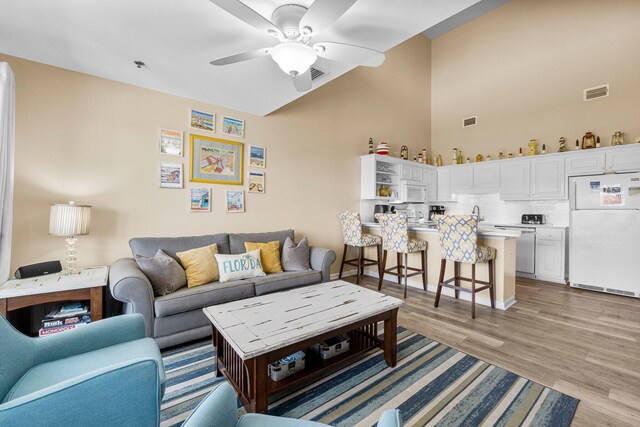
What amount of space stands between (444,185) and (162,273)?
567 centimetres

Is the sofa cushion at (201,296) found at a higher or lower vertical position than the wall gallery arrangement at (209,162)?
lower

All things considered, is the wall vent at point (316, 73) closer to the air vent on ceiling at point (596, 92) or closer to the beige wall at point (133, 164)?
the beige wall at point (133, 164)

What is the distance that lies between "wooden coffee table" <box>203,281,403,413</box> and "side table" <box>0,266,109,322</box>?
969mm

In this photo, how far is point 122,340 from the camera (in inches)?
59.9

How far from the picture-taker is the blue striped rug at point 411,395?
156 centimetres

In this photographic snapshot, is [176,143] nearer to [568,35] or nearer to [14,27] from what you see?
[14,27]

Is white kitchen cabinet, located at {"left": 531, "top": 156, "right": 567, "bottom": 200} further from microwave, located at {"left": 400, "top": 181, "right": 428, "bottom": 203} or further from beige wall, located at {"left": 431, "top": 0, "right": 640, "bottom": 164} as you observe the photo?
microwave, located at {"left": 400, "top": 181, "right": 428, "bottom": 203}

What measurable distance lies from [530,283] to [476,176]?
7.38 ft

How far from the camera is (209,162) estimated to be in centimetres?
328

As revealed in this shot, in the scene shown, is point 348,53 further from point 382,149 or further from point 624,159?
point 624,159

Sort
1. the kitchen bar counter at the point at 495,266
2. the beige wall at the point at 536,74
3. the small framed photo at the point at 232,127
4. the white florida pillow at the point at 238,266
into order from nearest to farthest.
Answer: the white florida pillow at the point at 238,266
the kitchen bar counter at the point at 495,266
the small framed photo at the point at 232,127
the beige wall at the point at 536,74

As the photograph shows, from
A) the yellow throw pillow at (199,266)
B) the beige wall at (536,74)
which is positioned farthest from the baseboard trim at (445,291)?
the beige wall at (536,74)

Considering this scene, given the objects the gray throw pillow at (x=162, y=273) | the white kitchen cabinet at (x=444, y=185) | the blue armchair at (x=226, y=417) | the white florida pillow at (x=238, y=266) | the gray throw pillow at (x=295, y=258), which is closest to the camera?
the blue armchair at (x=226, y=417)

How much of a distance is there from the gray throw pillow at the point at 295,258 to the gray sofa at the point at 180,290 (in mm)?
134
